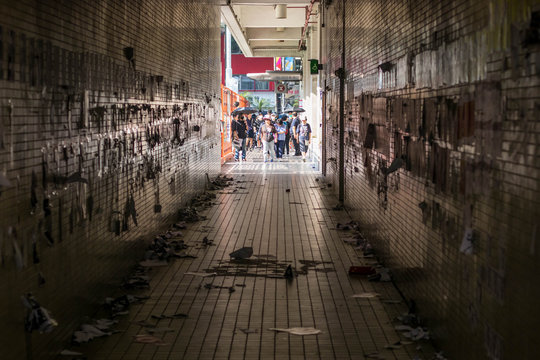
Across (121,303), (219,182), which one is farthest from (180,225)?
(219,182)

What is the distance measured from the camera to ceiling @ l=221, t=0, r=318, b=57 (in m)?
20.3

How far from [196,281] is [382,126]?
2.55m

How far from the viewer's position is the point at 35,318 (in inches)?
163

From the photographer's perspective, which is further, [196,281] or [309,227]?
[309,227]

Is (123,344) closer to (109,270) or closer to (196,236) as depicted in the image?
(109,270)

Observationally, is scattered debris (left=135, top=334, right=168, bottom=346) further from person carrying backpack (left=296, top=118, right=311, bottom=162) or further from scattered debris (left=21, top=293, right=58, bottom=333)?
person carrying backpack (left=296, top=118, right=311, bottom=162)

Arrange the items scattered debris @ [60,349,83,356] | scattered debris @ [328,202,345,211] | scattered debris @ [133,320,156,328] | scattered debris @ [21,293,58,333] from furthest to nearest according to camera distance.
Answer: scattered debris @ [328,202,345,211] → scattered debris @ [133,320,156,328] → scattered debris @ [60,349,83,356] → scattered debris @ [21,293,58,333]

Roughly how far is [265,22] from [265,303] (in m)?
20.8

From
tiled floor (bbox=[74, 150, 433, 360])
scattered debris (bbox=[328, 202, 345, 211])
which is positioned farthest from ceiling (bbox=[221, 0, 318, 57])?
tiled floor (bbox=[74, 150, 433, 360])

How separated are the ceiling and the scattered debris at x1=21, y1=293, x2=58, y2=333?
15.5 metres

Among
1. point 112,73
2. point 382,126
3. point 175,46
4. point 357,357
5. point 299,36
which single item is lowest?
point 357,357

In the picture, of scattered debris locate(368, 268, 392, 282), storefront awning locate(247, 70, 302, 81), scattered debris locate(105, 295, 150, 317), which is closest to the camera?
scattered debris locate(105, 295, 150, 317)

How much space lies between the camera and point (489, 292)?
12.3 feet

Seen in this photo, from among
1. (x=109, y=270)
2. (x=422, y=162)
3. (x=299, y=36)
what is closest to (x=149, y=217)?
(x=109, y=270)
